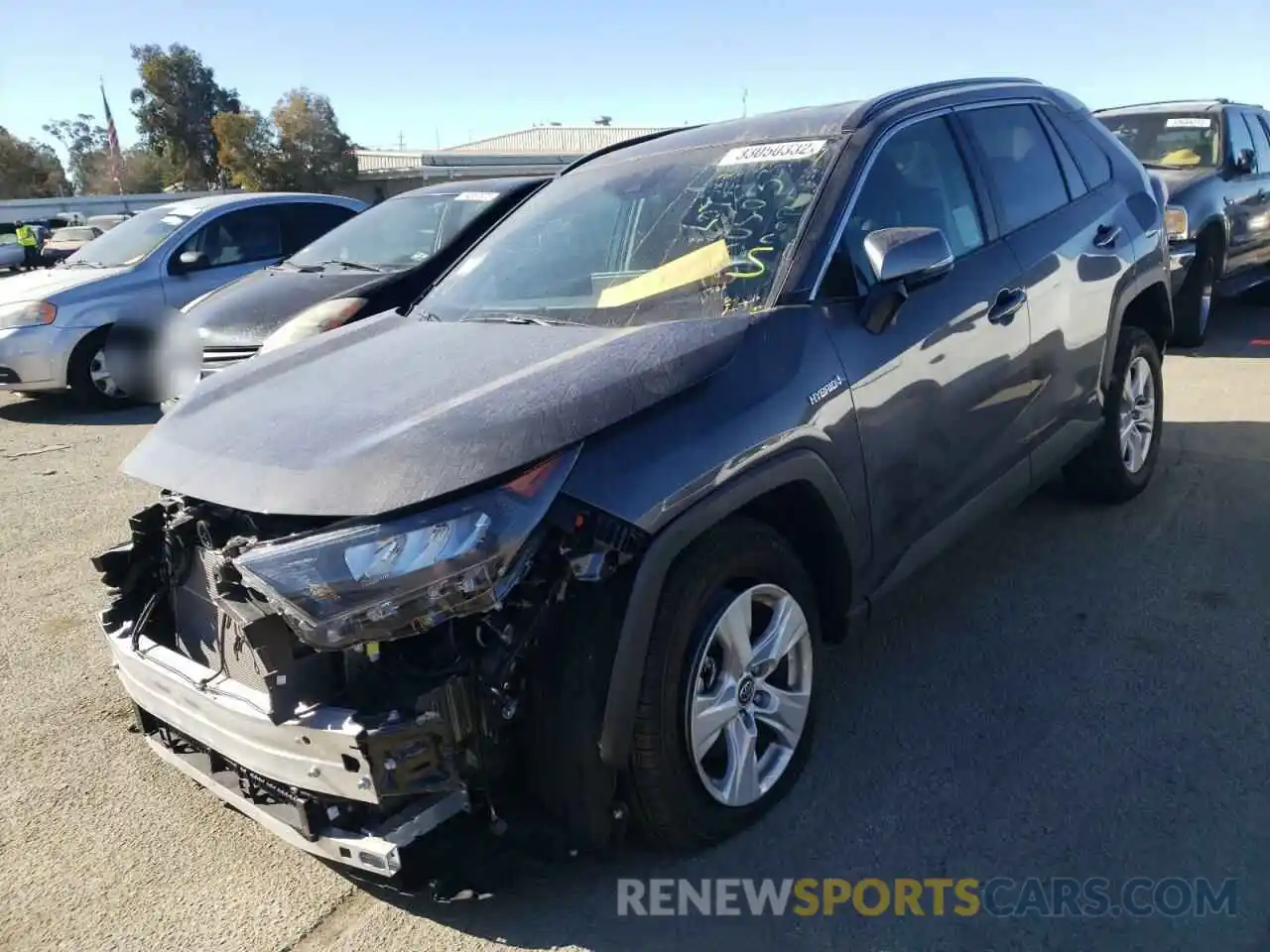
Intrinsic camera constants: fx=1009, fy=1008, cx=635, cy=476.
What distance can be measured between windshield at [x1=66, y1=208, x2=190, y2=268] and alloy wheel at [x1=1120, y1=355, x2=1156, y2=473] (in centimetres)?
797

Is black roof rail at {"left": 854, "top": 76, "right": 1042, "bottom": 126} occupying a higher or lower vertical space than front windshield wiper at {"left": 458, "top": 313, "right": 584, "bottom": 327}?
higher

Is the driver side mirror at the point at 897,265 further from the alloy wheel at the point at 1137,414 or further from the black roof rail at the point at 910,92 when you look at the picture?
the alloy wheel at the point at 1137,414

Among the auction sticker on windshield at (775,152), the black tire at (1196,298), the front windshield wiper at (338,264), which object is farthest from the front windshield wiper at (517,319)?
the black tire at (1196,298)

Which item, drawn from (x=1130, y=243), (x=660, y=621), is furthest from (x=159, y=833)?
(x=1130, y=243)

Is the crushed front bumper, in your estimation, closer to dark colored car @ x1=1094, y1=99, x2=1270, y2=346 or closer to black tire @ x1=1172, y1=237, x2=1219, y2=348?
dark colored car @ x1=1094, y1=99, x2=1270, y2=346

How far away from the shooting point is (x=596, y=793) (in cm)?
237

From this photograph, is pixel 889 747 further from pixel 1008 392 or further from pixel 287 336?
pixel 287 336

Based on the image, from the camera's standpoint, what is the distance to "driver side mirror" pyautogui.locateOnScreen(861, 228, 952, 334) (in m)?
2.92

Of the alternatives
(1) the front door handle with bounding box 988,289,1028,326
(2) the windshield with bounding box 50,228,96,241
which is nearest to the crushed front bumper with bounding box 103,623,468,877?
(1) the front door handle with bounding box 988,289,1028,326

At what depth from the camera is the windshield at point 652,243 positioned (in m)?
3.08

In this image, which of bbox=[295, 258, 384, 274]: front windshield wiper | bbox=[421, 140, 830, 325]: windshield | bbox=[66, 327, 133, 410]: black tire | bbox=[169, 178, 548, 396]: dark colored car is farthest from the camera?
bbox=[66, 327, 133, 410]: black tire

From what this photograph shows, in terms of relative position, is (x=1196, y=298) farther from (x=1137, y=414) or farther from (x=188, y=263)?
(x=188, y=263)

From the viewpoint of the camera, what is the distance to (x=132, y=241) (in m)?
9.28

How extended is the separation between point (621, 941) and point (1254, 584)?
314 cm
